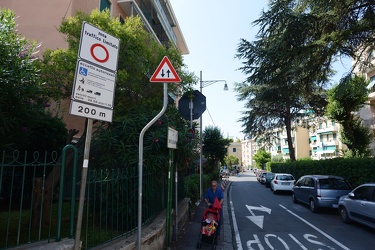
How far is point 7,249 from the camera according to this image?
331 centimetres

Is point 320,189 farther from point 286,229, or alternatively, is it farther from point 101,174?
point 101,174

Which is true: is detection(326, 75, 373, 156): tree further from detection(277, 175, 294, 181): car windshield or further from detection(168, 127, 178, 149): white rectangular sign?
detection(168, 127, 178, 149): white rectangular sign

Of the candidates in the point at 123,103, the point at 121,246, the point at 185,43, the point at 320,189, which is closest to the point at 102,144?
the point at 121,246

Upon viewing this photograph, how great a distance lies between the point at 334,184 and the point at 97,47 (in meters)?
12.0

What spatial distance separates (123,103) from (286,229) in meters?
6.83

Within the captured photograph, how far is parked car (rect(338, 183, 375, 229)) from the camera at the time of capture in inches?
327

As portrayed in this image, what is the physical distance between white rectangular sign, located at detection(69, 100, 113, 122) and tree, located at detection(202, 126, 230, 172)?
24345 millimetres

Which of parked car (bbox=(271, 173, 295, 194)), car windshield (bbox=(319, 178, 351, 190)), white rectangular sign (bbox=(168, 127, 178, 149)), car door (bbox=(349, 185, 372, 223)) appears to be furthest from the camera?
parked car (bbox=(271, 173, 295, 194))

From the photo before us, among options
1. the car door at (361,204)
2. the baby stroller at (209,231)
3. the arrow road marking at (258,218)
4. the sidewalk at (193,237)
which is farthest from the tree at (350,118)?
the baby stroller at (209,231)

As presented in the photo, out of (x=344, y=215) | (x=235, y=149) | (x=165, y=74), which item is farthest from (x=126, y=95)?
(x=235, y=149)

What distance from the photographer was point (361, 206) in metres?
8.80

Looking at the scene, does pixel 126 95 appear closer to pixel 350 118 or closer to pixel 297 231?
pixel 297 231

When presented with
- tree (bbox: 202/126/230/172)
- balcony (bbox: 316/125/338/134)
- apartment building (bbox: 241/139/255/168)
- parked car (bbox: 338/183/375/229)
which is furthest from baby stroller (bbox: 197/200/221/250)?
apartment building (bbox: 241/139/255/168)

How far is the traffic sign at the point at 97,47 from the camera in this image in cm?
302
